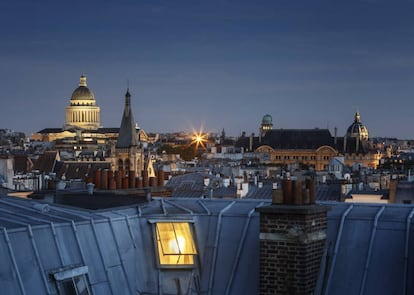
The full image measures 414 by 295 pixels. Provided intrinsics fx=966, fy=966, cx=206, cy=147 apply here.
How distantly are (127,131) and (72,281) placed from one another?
137433mm

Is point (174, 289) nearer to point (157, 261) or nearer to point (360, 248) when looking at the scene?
point (157, 261)

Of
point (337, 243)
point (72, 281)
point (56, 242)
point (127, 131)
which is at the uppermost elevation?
point (127, 131)

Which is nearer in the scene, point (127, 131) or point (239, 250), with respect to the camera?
point (239, 250)

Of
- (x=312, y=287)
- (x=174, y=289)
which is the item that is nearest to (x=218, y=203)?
(x=174, y=289)

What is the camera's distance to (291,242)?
14.9 m

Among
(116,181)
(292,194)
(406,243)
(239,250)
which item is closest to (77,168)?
(116,181)

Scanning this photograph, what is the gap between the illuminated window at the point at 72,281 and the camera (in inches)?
553

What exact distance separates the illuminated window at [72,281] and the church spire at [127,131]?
444 feet

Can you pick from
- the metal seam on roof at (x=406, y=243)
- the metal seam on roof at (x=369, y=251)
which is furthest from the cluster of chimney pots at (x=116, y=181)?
the metal seam on roof at (x=406, y=243)

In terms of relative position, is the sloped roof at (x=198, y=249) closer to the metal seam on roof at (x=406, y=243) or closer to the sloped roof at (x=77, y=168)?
the metal seam on roof at (x=406, y=243)

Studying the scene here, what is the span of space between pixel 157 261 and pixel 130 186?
452 cm

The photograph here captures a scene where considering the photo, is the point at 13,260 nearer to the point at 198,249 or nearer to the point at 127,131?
the point at 198,249

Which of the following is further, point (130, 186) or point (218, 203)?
point (130, 186)

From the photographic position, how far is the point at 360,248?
15.5 m
